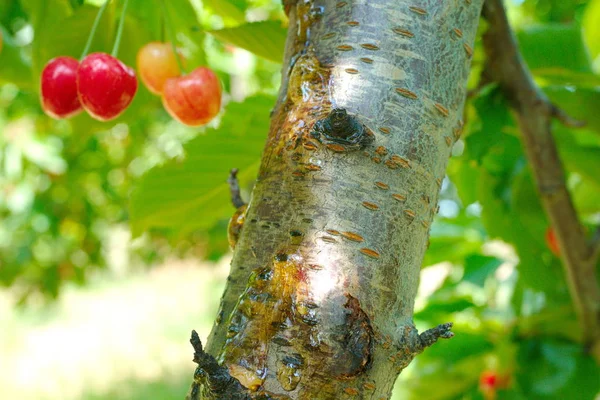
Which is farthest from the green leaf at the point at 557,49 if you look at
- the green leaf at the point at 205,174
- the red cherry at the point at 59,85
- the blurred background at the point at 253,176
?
the red cherry at the point at 59,85

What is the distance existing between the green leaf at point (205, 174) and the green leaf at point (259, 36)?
14 centimetres

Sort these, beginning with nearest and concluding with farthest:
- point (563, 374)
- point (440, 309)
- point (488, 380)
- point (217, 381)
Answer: point (217, 381) → point (563, 374) → point (440, 309) → point (488, 380)

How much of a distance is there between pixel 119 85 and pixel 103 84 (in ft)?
0.12

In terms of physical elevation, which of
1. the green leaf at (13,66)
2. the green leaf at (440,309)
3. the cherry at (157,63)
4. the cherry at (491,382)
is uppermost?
the green leaf at (13,66)

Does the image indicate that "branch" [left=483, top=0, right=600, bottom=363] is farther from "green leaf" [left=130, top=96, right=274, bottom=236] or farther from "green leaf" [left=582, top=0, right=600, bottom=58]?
"green leaf" [left=582, top=0, right=600, bottom=58]

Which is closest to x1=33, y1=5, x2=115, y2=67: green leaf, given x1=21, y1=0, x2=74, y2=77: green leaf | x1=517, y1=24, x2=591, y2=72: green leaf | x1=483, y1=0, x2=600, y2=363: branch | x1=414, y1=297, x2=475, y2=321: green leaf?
x1=21, y1=0, x2=74, y2=77: green leaf

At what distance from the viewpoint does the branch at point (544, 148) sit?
45.4 inches

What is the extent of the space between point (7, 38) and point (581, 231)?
4.29 ft

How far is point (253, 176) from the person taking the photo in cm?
124

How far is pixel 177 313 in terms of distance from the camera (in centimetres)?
927

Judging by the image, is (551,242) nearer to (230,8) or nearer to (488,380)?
(488,380)

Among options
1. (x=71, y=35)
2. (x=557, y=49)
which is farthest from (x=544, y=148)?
(x=71, y=35)

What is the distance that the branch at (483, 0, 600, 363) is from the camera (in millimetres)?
1153

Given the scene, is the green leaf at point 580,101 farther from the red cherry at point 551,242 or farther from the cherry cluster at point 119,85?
the cherry cluster at point 119,85
